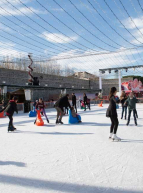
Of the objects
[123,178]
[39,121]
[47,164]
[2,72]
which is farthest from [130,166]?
[2,72]

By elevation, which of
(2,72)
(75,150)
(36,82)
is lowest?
(75,150)

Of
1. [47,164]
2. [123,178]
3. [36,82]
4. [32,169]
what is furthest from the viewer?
[36,82]

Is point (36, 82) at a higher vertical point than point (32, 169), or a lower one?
higher

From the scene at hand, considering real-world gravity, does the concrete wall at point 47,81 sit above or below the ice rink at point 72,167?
above

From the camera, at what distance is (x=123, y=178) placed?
306cm

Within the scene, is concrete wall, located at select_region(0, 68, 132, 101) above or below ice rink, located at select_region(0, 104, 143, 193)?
Answer: above

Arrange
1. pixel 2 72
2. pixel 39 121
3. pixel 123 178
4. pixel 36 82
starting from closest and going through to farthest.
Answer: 1. pixel 123 178
2. pixel 39 121
3. pixel 36 82
4. pixel 2 72

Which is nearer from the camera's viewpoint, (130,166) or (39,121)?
(130,166)

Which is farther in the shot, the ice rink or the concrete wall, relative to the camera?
the concrete wall

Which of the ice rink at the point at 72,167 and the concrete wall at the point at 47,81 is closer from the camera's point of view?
the ice rink at the point at 72,167

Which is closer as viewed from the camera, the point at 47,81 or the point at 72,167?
the point at 72,167

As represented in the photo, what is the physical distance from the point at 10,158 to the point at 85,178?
1.84m

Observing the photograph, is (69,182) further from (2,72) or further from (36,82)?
(2,72)

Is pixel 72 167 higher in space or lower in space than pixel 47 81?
lower
